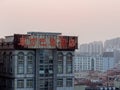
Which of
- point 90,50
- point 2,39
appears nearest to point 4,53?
point 2,39

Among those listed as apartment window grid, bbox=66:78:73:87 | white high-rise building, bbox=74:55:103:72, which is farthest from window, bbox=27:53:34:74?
white high-rise building, bbox=74:55:103:72

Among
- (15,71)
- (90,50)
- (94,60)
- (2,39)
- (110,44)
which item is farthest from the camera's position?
(110,44)

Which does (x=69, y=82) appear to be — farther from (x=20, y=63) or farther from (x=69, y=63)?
(x=20, y=63)

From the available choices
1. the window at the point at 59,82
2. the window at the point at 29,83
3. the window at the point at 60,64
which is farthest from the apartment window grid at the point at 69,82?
the window at the point at 29,83

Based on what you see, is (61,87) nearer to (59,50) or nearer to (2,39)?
(59,50)

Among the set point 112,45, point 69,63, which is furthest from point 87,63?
point 69,63

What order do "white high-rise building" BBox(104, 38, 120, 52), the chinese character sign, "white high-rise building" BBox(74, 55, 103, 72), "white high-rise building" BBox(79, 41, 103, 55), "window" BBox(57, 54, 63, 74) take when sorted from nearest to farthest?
1. the chinese character sign
2. "window" BBox(57, 54, 63, 74)
3. "white high-rise building" BBox(74, 55, 103, 72)
4. "white high-rise building" BBox(79, 41, 103, 55)
5. "white high-rise building" BBox(104, 38, 120, 52)

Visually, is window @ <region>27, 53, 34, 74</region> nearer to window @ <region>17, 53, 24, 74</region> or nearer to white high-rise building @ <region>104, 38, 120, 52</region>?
window @ <region>17, 53, 24, 74</region>

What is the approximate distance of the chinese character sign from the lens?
84.5 feet

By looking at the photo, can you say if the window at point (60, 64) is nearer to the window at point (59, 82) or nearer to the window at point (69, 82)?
the window at point (59, 82)

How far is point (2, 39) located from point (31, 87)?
13.1 ft

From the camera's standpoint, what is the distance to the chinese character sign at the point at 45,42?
2575 centimetres

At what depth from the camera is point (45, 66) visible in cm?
2667

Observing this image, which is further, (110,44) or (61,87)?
(110,44)
